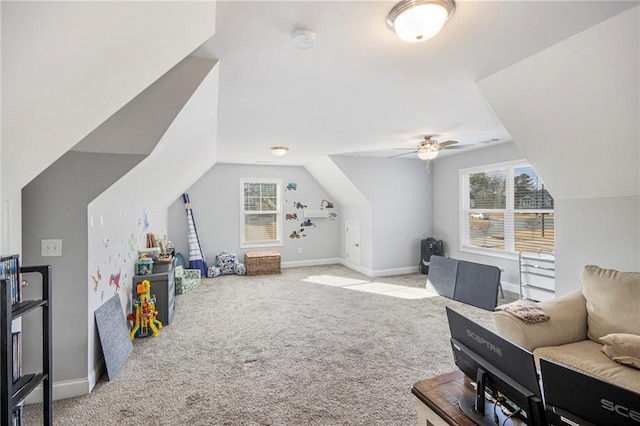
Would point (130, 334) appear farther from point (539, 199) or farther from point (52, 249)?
point (539, 199)

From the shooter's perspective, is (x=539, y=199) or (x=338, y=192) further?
(x=338, y=192)

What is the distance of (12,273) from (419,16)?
7.41 ft

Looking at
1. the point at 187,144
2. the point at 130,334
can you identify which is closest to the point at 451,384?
the point at 187,144

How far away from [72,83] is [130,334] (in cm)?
283

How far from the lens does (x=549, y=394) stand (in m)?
0.92

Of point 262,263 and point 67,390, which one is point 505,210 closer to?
point 262,263

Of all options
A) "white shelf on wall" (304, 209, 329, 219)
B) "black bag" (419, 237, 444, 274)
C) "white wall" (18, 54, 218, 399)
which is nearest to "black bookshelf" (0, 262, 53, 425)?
"white wall" (18, 54, 218, 399)

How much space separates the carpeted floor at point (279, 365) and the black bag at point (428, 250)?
1.61 meters

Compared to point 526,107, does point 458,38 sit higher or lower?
higher

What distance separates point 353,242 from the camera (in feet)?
22.2

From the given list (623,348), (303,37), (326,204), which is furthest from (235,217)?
(623,348)

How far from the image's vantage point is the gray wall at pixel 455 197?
4.88 metres

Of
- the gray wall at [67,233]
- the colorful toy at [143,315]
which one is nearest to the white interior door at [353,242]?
the colorful toy at [143,315]

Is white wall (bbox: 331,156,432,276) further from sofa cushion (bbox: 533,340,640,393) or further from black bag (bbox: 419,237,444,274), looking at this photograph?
sofa cushion (bbox: 533,340,640,393)
